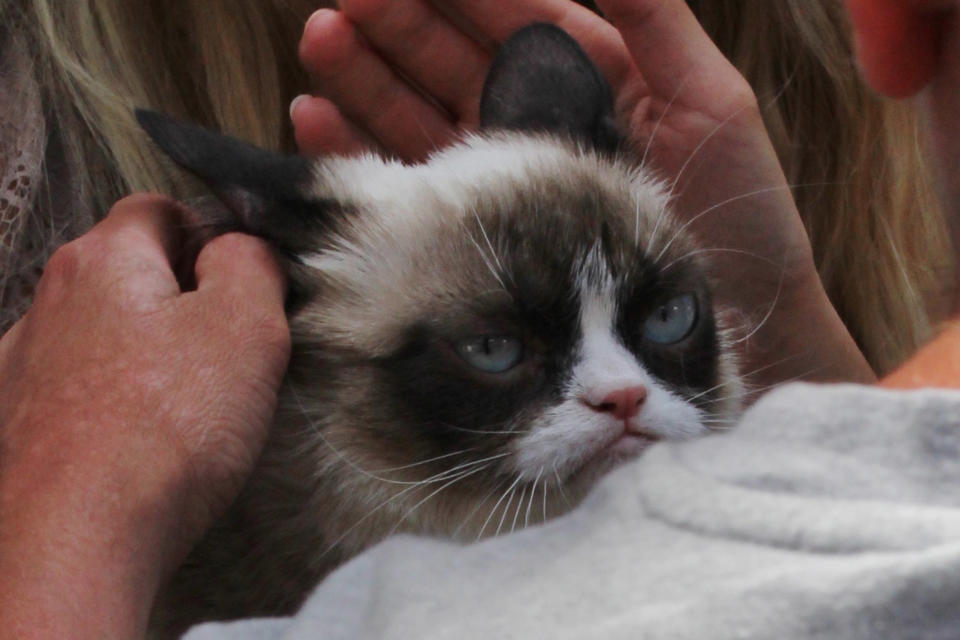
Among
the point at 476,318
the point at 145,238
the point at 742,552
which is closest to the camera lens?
the point at 742,552

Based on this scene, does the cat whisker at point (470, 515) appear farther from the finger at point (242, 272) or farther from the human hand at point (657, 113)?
the human hand at point (657, 113)

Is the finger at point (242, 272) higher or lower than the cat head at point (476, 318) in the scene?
higher

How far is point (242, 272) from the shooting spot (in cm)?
93

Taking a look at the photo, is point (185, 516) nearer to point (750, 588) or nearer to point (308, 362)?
point (308, 362)

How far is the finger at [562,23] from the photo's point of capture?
127cm

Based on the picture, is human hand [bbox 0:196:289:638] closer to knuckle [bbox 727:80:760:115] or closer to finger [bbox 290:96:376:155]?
finger [bbox 290:96:376:155]

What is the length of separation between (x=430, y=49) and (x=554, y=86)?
284mm

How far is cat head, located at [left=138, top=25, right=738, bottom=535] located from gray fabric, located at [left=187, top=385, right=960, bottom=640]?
293 millimetres

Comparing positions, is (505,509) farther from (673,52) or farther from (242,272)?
(673,52)

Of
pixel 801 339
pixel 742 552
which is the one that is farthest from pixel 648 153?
pixel 742 552

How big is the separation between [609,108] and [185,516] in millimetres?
645

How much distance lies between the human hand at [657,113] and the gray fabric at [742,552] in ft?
2.39

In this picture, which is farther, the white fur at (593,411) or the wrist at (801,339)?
the wrist at (801,339)

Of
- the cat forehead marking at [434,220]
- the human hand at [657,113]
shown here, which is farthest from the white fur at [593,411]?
the human hand at [657,113]
